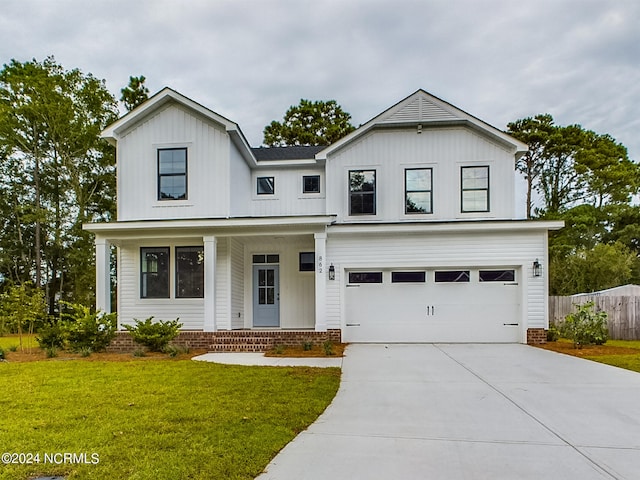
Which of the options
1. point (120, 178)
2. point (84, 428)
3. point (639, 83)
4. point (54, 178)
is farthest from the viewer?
point (54, 178)

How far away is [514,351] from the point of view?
33.3 feet

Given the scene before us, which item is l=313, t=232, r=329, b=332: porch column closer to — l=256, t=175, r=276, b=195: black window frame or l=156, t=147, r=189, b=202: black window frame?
l=256, t=175, r=276, b=195: black window frame

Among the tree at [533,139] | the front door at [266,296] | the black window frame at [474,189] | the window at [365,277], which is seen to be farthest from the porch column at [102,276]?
the tree at [533,139]

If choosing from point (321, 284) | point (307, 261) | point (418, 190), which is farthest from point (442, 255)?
point (307, 261)

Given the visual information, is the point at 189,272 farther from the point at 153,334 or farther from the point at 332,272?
the point at 332,272

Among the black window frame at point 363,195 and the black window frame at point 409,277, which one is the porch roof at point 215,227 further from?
the black window frame at point 409,277

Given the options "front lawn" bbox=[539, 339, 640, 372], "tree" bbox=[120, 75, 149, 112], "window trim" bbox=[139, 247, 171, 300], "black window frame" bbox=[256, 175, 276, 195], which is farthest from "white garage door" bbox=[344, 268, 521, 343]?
"tree" bbox=[120, 75, 149, 112]

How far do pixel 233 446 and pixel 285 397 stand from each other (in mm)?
1927

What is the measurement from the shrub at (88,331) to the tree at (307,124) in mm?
18509

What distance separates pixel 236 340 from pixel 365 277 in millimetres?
4110

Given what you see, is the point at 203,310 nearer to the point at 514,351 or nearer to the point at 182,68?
the point at 514,351

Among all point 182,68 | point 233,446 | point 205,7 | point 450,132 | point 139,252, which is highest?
point 182,68

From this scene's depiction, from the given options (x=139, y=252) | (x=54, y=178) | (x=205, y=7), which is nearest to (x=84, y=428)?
(x=139, y=252)

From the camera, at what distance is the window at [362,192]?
1294cm
